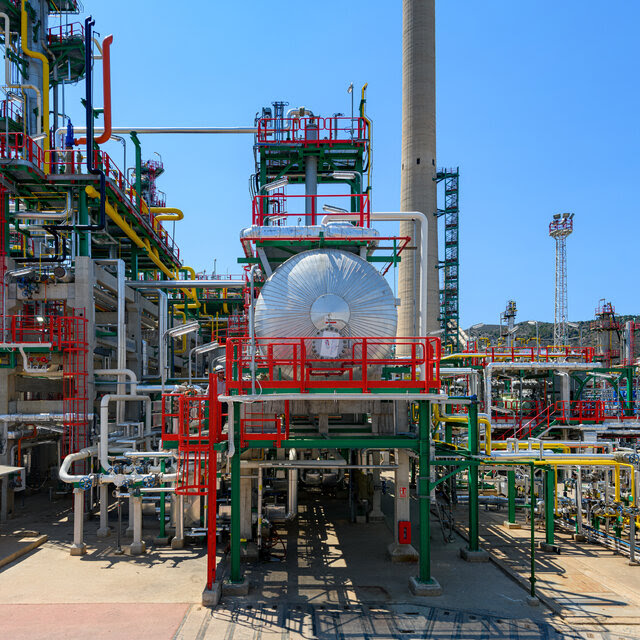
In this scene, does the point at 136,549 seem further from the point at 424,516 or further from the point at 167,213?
the point at 167,213

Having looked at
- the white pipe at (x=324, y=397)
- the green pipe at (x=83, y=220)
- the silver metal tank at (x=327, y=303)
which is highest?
the green pipe at (x=83, y=220)

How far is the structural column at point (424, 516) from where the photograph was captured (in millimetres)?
11805

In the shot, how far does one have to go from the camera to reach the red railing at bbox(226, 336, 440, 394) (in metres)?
11.8

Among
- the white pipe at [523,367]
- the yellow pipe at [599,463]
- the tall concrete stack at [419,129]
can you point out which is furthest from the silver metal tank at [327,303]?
the tall concrete stack at [419,129]

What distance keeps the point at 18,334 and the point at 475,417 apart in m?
15.6

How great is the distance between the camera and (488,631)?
10.2m

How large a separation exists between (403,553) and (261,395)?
6114 mm

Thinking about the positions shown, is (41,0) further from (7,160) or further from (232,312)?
(232,312)

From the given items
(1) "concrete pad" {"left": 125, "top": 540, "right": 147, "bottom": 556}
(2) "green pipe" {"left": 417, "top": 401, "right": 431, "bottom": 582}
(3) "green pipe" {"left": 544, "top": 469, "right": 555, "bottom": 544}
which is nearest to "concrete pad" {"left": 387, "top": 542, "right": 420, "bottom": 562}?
(2) "green pipe" {"left": 417, "top": 401, "right": 431, "bottom": 582}

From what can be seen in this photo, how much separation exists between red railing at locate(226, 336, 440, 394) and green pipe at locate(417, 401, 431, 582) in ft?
2.56

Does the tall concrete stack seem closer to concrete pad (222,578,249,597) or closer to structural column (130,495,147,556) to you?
structural column (130,495,147,556)

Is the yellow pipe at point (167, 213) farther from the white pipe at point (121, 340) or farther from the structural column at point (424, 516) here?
the structural column at point (424, 516)

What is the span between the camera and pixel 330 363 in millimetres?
12891

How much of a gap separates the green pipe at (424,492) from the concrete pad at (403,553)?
1.68m
